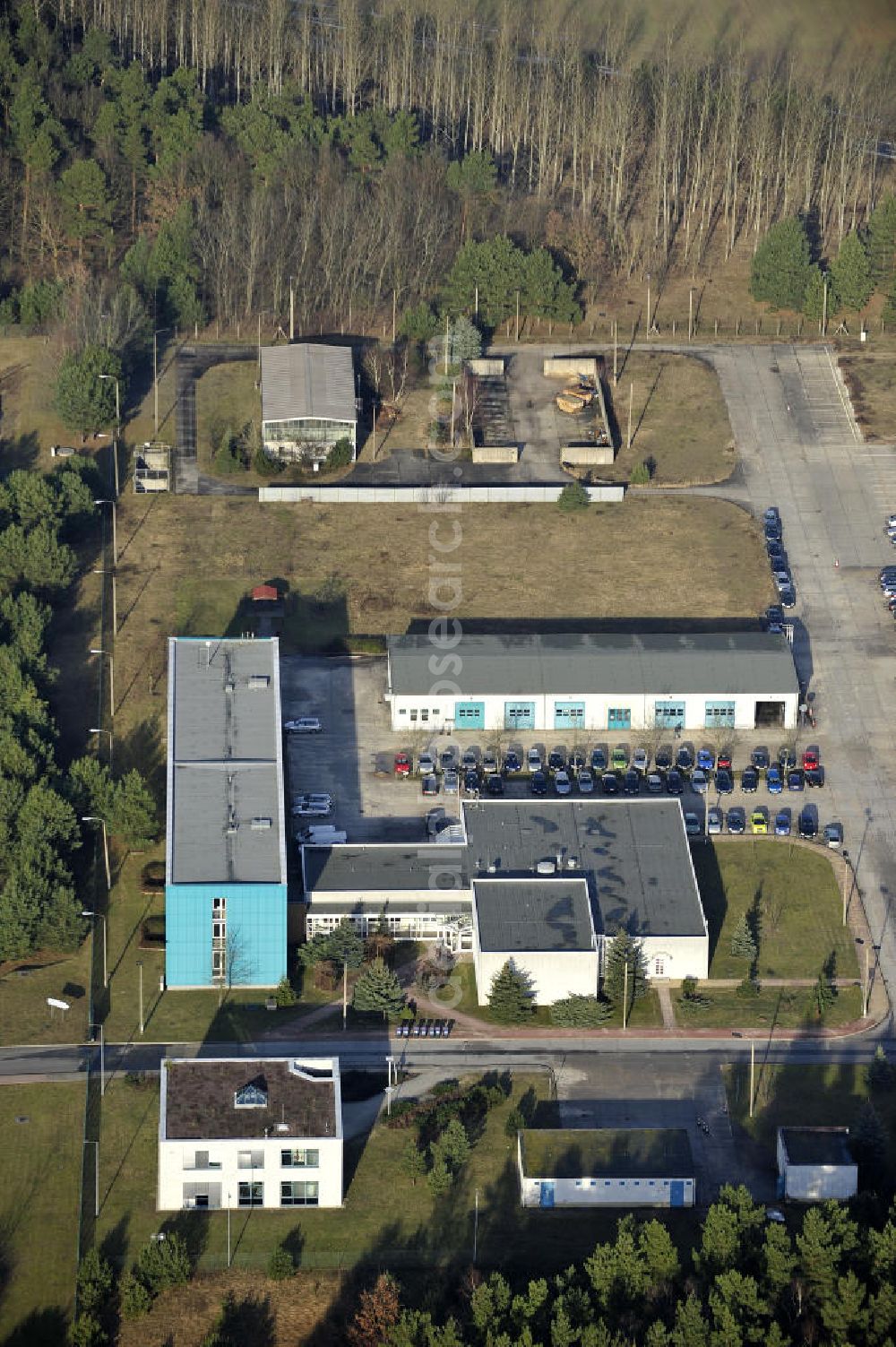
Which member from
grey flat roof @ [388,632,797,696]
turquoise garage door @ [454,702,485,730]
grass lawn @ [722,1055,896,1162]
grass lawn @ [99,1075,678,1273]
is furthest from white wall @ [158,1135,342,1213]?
turquoise garage door @ [454,702,485,730]

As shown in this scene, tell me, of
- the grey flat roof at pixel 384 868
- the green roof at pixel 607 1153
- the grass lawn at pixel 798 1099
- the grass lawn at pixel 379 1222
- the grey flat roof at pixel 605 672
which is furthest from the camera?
the grey flat roof at pixel 605 672

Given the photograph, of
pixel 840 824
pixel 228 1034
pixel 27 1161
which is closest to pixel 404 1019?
pixel 228 1034

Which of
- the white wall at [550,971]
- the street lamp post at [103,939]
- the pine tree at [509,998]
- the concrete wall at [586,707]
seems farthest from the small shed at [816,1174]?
the concrete wall at [586,707]

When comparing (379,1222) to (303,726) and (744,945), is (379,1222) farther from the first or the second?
(303,726)

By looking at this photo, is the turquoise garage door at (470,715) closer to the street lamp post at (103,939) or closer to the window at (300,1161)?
the street lamp post at (103,939)

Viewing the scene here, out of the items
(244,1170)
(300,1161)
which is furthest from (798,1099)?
(244,1170)

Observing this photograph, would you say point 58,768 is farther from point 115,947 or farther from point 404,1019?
point 404,1019
